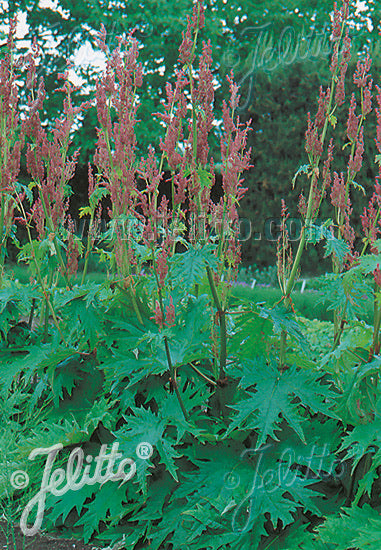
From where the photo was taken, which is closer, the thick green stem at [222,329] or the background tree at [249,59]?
the thick green stem at [222,329]

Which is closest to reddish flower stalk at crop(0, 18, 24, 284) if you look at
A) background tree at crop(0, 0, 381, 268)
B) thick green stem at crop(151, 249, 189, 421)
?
thick green stem at crop(151, 249, 189, 421)

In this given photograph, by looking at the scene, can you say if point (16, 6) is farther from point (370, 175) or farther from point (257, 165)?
point (370, 175)

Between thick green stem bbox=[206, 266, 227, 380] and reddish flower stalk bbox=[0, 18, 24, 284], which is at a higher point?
reddish flower stalk bbox=[0, 18, 24, 284]

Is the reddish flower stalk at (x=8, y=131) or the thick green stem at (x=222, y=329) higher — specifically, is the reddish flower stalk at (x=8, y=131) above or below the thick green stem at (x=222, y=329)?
above

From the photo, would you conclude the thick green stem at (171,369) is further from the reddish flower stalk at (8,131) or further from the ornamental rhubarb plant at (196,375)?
the reddish flower stalk at (8,131)

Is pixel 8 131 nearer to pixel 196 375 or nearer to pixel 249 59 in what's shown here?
pixel 196 375

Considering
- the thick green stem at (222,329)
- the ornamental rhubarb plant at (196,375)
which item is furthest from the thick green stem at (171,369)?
the thick green stem at (222,329)

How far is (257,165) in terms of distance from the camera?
12.9 meters

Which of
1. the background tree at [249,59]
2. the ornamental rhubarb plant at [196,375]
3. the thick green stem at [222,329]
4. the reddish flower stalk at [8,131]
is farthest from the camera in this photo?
the background tree at [249,59]

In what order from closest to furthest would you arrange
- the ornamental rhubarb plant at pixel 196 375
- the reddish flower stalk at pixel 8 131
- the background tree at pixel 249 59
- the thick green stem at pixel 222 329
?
the ornamental rhubarb plant at pixel 196 375, the thick green stem at pixel 222 329, the reddish flower stalk at pixel 8 131, the background tree at pixel 249 59

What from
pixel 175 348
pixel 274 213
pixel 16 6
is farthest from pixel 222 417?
pixel 16 6

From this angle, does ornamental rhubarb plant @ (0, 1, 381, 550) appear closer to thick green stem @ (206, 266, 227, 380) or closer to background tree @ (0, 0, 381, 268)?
thick green stem @ (206, 266, 227, 380)

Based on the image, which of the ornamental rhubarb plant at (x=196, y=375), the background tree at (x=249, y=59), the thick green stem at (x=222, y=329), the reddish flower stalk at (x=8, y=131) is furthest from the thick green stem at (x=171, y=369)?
the background tree at (x=249, y=59)

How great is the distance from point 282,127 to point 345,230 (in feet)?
35.4
